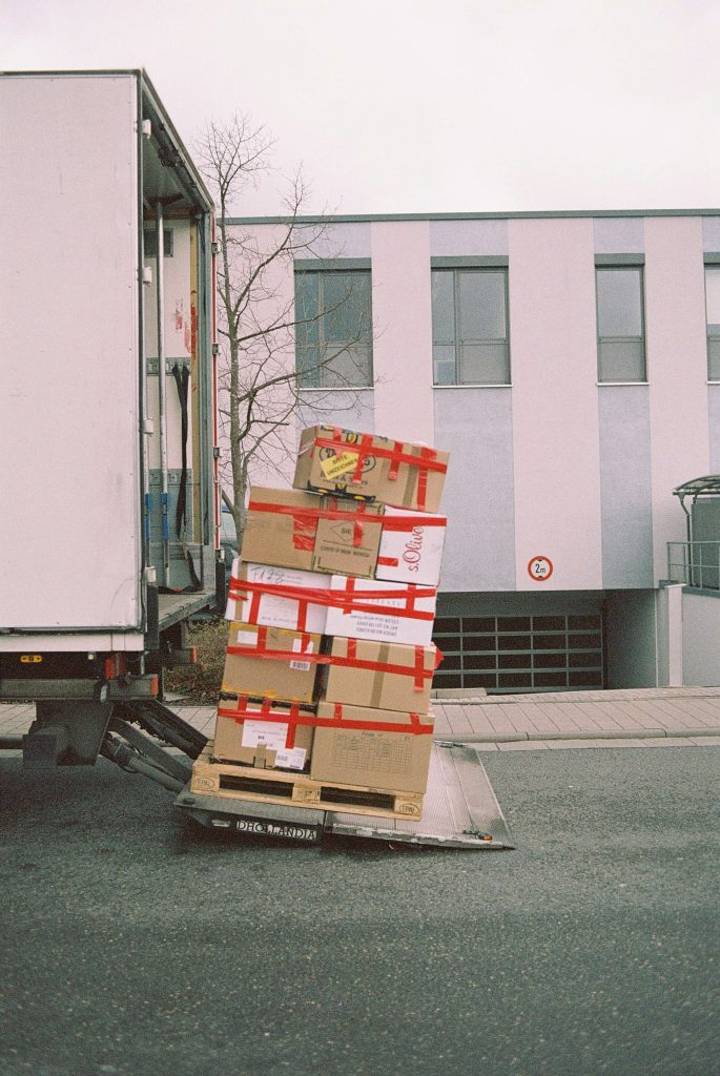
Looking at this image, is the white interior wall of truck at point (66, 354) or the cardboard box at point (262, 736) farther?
the cardboard box at point (262, 736)

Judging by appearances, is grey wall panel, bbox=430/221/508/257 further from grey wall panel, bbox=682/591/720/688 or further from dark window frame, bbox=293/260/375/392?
grey wall panel, bbox=682/591/720/688

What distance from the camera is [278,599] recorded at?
16.4ft

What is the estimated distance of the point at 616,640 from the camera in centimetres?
1975

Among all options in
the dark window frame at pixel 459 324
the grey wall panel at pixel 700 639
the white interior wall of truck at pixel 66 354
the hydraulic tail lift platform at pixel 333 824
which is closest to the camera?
the white interior wall of truck at pixel 66 354

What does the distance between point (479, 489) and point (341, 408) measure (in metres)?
3.01

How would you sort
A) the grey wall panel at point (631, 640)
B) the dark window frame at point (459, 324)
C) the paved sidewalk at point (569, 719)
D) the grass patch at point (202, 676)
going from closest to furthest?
1. the paved sidewalk at point (569, 719)
2. the grass patch at point (202, 676)
3. the dark window frame at point (459, 324)
4. the grey wall panel at point (631, 640)

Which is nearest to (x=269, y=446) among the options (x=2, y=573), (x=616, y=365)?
(x=616, y=365)

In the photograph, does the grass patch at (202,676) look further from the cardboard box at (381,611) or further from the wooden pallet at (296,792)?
the cardboard box at (381,611)

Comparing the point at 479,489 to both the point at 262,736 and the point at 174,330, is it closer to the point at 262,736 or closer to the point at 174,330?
the point at 174,330

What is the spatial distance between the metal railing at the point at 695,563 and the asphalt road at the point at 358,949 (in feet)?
37.0

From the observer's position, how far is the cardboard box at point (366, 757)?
4895 millimetres

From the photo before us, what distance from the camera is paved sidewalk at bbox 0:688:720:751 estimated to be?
8.03m

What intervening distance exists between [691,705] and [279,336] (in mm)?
10379

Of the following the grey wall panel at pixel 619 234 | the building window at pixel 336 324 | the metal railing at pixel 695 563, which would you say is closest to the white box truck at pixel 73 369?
the building window at pixel 336 324
